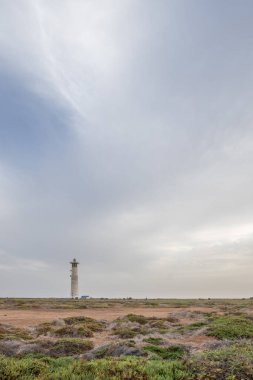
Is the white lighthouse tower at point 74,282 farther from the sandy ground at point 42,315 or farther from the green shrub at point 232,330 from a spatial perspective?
the green shrub at point 232,330

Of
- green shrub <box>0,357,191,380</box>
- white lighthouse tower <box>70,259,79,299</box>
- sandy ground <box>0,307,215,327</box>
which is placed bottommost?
green shrub <box>0,357,191,380</box>

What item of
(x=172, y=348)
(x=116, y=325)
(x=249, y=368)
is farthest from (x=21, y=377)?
(x=116, y=325)

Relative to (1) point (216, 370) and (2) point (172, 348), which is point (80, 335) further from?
(1) point (216, 370)

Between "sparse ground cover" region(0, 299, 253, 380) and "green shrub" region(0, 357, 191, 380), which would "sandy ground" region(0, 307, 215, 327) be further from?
"green shrub" region(0, 357, 191, 380)

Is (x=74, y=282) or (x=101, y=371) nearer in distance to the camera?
(x=101, y=371)

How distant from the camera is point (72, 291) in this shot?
9819 centimetres

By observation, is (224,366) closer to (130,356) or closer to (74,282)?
(130,356)

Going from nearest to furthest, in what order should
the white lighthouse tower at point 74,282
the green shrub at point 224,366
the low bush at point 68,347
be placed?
the green shrub at point 224,366 → the low bush at point 68,347 → the white lighthouse tower at point 74,282

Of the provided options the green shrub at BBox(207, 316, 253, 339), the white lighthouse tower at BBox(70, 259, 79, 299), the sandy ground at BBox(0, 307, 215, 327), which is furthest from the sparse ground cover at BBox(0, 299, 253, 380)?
the white lighthouse tower at BBox(70, 259, 79, 299)

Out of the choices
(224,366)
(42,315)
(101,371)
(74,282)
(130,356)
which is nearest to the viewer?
(101,371)

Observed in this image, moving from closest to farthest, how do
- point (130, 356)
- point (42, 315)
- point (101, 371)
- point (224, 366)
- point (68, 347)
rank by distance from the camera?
point (101, 371), point (224, 366), point (130, 356), point (68, 347), point (42, 315)

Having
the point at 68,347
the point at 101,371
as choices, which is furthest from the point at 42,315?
the point at 101,371

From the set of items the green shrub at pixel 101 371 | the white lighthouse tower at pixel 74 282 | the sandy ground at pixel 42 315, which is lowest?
the green shrub at pixel 101 371

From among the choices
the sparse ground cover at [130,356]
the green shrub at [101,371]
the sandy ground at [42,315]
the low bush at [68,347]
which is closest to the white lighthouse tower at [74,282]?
the sandy ground at [42,315]
